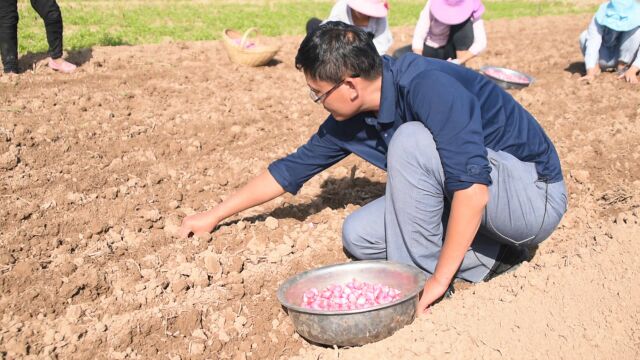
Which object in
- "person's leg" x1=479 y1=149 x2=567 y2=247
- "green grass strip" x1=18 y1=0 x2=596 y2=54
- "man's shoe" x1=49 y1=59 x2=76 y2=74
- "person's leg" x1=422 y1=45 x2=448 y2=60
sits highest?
"person's leg" x1=479 y1=149 x2=567 y2=247

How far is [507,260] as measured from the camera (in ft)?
11.6

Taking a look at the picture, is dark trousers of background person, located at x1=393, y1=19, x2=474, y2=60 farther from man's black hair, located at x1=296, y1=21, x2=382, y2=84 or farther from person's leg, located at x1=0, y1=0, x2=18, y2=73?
man's black hair, located at x1=296, y1=21, x2=382, y2=84

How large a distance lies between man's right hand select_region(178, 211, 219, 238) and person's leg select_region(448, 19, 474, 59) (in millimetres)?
4201

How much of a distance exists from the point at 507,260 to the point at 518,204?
1.88ft

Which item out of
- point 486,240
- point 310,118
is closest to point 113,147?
point 310,118

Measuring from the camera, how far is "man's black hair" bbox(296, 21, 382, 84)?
271 centimetres

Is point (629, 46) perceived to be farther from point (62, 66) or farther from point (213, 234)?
point (62, 66)

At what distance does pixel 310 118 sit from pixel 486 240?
9.14 feet

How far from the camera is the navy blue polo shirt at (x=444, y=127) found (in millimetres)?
2664

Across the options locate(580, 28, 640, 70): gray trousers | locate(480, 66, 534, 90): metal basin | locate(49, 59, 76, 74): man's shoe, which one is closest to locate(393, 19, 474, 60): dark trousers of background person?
locate(480, 66, 534, 90): metal basin

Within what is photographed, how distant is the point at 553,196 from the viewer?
318 cm

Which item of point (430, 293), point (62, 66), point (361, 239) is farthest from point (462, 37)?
point (430, 293)

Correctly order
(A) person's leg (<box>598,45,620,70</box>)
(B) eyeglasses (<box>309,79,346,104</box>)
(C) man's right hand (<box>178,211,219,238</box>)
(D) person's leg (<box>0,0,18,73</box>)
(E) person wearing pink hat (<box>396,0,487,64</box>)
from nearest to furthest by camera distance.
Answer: (B) eyeglasses (<box>309,79,346,104</box>)
(C) man's right hand (<box>178,211,219,238</box>)
(D) person's leg (<box>0,0,18,73</box>)
(E) person wearing pink hat (<box>396,0,487,64</box>)
(A) person's leg (<box>598,45,620,70</box>)

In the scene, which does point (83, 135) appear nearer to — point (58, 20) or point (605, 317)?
point (58, 20)
